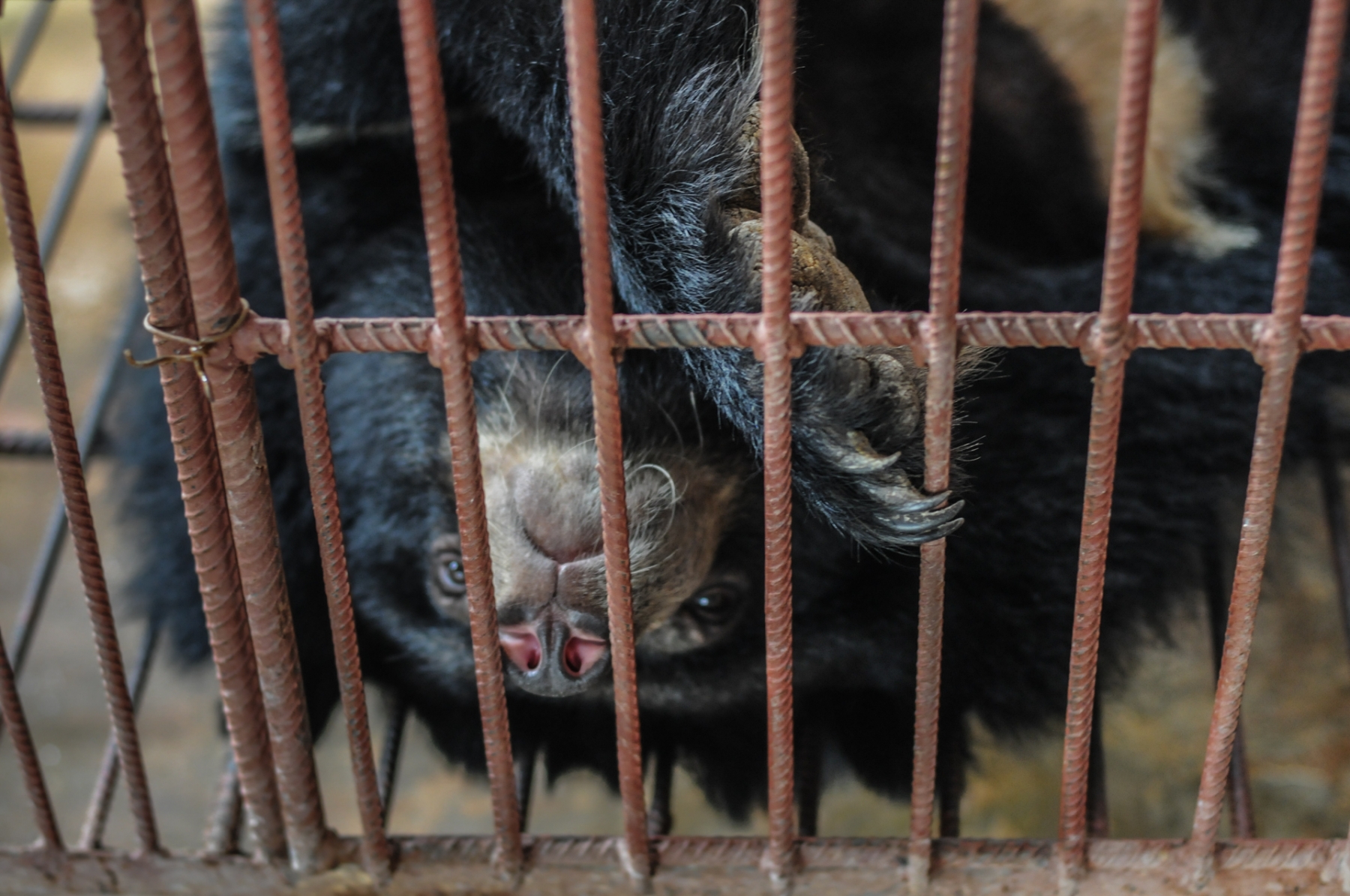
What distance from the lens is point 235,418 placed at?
1.08 metres

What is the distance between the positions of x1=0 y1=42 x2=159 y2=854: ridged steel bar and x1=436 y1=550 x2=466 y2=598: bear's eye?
56cm

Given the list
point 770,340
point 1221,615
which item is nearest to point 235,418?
point 770,340

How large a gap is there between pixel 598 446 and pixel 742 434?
61cm

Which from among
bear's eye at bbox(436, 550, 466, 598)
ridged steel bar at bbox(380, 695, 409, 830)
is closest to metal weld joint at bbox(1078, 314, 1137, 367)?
bear's eye at bbox(436, 550, 466, 598)

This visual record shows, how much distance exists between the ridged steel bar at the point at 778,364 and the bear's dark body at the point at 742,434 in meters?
0.56

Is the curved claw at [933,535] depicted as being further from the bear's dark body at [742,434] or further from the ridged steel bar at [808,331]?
the bear's dark body at [742,434]

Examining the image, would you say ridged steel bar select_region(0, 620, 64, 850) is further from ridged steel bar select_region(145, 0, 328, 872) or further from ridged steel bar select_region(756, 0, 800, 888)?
ridged steel bar select_region(756, 0, 800, 888)

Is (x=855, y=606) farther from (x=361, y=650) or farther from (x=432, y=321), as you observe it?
(x=432, y=321)

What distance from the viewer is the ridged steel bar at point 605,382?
893 mm

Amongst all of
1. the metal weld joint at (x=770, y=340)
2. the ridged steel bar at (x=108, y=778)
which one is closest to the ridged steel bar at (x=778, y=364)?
the metal weld joint at (x=770, y=340)

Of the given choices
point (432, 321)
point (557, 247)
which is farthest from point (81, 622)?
point (432, 321)

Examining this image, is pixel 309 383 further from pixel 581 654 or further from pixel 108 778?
pixel 108 778

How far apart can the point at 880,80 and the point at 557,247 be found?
2.49 ft

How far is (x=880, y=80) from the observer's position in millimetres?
2201
